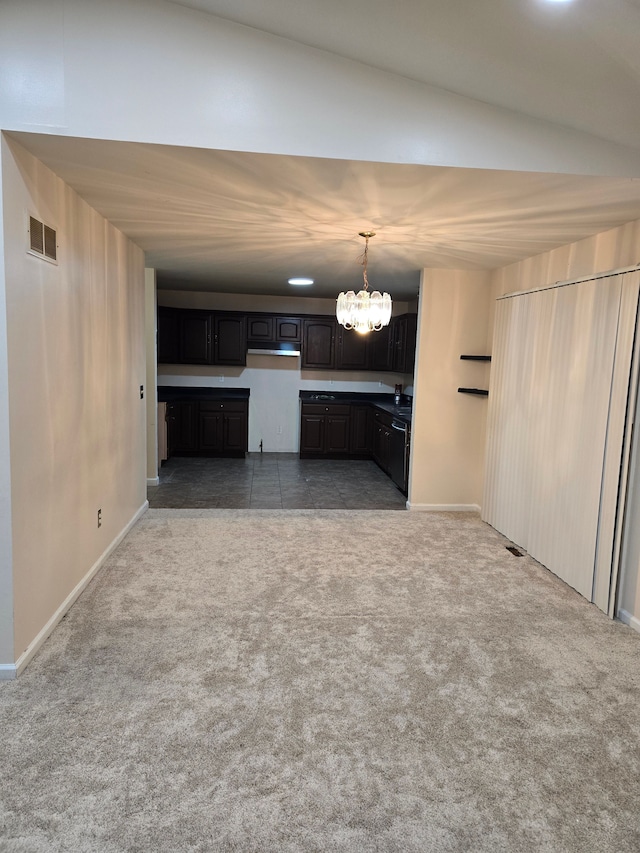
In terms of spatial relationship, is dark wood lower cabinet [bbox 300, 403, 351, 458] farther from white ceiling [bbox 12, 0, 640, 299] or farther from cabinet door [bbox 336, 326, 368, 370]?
white ceiling [bbox 12, 0, 640, 299]

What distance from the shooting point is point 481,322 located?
16.7 ft

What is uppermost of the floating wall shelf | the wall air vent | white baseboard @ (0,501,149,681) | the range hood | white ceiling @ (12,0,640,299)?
white ceiling @ (12,0,640,299)

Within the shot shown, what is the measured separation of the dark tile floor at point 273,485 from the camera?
534 cm

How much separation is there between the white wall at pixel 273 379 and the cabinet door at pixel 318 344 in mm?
353

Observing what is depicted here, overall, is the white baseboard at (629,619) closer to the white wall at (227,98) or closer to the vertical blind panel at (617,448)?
the vertical blind panel at (617,448)

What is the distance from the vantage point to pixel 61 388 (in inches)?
110

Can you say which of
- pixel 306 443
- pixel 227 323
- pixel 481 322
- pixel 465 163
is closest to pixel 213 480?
pixel 306 443

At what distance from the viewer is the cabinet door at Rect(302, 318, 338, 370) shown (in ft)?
24.8

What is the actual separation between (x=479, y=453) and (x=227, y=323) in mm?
3988

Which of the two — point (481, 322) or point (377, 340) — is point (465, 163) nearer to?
point (481, 322)

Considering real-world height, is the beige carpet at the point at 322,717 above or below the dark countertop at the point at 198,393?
below

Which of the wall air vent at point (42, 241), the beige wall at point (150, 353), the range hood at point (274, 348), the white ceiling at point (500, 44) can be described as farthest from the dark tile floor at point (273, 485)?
the white ceiling at point (500, 44)

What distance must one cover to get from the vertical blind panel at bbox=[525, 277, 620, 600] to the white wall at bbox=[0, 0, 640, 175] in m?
1.16

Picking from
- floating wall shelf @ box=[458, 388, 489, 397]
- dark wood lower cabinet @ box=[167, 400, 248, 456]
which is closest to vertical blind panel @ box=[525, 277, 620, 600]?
floating wall shelf @ box=[458, 388, 489, 397]
